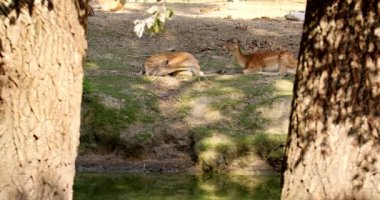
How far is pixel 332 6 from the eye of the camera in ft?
13.8

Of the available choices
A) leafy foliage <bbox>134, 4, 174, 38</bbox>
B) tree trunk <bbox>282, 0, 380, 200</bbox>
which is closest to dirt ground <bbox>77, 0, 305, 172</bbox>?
tree trunk <bbox>282, 0, 380, 200</bbox>

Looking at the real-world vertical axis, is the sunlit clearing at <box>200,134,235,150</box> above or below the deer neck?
below

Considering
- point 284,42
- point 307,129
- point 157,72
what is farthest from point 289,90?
point 307,129

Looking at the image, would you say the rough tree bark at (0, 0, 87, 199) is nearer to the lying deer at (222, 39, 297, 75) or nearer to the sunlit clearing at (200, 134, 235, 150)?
the sunlit clearing at (200, 134, 235, 150)

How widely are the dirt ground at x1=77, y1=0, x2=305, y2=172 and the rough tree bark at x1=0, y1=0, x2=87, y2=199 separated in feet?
21.6

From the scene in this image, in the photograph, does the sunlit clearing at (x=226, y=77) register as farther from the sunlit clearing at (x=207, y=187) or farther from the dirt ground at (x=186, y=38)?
the sunlit clearing at (x=207, y=187)

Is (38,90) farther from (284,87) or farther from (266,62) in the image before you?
(266,62)

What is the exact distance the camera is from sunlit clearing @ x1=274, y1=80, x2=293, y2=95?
12.3 m

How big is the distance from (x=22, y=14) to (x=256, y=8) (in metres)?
17.6

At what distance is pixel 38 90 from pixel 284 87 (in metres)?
8.40

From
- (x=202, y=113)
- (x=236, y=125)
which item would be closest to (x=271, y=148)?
(x=236, y=125)

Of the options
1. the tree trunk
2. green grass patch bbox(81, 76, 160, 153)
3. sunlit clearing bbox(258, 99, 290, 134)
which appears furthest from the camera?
sunlit clearing bbox(258, 99, 290, 134)

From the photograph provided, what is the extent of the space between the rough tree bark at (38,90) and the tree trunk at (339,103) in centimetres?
109

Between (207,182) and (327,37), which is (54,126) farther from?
(207,182)
